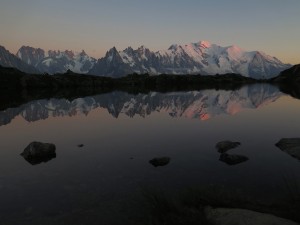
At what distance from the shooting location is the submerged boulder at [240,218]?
52.2ft

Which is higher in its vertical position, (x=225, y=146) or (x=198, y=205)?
(x=198, y=205)

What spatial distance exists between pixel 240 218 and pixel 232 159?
15.4 m

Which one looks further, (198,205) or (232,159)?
(232,159)

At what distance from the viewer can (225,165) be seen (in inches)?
1207

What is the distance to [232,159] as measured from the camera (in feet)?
103

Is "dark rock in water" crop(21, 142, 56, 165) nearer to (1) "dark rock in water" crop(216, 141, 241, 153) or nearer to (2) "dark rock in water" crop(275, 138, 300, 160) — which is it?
(1) "dark rock in water" crop(216, 141, 241, 153)

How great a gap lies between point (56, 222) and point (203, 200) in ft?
29.2

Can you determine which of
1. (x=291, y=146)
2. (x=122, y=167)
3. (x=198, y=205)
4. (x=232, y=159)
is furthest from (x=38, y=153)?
(x=291, y=146)

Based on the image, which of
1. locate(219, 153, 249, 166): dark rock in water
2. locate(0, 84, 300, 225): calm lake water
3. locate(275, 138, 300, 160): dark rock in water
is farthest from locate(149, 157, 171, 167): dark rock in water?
locate(275, 138, 300, 160): dark rock in water

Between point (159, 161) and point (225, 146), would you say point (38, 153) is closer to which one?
point (159, 161)

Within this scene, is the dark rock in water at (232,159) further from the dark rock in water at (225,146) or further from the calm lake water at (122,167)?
the dark rock in water at (225,146)

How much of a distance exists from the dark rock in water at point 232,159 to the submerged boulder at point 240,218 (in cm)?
1386

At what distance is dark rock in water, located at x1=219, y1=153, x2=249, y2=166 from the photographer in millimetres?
31308

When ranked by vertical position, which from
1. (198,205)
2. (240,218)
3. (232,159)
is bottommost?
(232,159)
